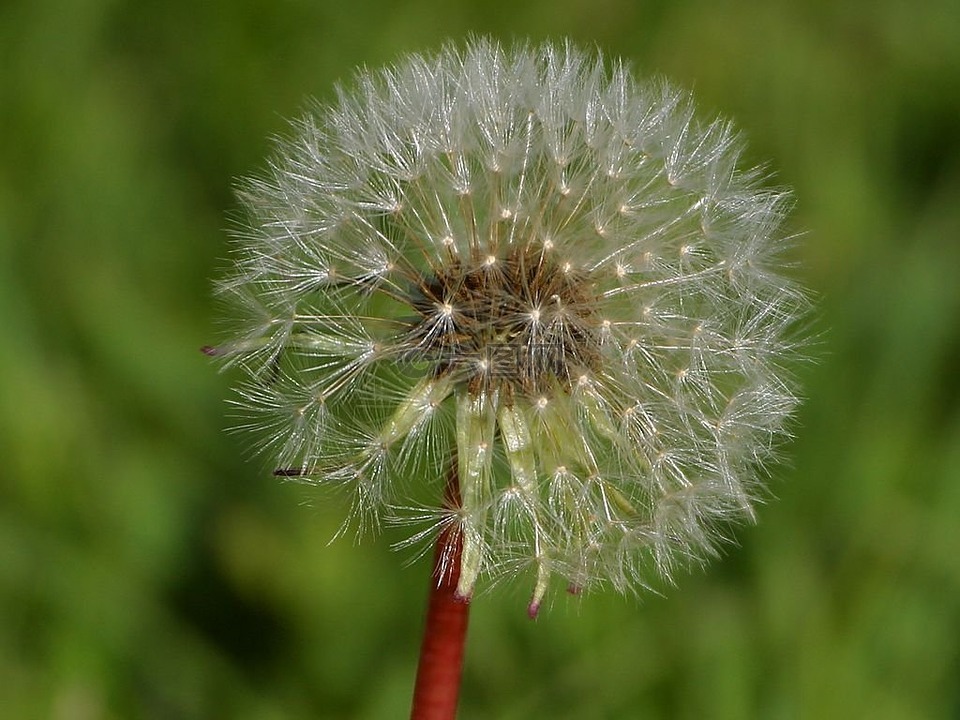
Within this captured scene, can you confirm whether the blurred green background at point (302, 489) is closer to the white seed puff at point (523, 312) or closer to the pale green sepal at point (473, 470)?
the white seed puff at point (523, 312)

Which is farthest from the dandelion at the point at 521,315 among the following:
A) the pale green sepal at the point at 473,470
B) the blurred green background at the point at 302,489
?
the blurred green background at the point at 302,489

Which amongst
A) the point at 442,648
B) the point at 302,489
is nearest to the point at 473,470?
the point at 442,648

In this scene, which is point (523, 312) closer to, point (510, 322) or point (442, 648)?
point (510, 322)

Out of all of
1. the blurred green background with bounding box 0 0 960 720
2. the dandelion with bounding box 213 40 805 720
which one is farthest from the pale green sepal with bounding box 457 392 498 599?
the blurred green background with bounding box 0 0 960 720

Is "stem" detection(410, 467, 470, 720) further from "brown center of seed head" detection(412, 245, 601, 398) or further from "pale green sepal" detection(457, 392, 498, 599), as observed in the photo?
"brown center of seed head" detection(412, 245, 601, 398)

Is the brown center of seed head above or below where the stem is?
above

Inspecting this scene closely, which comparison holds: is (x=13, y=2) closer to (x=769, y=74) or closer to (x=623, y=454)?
(x=769, y=74)
